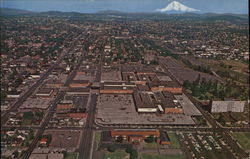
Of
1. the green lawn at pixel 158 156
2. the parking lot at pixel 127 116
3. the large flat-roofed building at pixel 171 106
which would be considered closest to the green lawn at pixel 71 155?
the green lawn at pixel 158 156

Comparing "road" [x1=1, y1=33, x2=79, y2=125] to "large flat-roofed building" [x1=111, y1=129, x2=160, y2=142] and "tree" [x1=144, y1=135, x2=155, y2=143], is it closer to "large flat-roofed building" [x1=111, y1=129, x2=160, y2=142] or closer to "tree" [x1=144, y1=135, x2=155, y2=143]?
"large flat-roofed building" [x1=111, y1=129, x2=160, y2=142]

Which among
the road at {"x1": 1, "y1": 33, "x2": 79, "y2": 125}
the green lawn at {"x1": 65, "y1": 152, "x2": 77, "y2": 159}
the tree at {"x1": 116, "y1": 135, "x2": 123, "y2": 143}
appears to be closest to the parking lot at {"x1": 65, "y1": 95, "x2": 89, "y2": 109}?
Result: the road at {"x1": 1, "y1": 33, "x2": 79, "y2": 125}

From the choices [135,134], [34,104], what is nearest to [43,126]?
[34,104]

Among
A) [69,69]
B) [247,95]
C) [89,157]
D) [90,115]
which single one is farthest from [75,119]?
[247,95]

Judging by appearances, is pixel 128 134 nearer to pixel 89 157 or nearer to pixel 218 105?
pixel 89 157

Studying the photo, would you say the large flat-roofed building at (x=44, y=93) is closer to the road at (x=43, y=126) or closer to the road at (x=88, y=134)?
the road at (x=43, y=126)

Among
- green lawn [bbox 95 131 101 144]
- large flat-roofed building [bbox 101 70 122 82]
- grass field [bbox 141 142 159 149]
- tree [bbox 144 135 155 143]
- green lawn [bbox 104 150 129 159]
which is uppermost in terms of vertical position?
large flat-roofed building [bbox 101 70 122 82]
